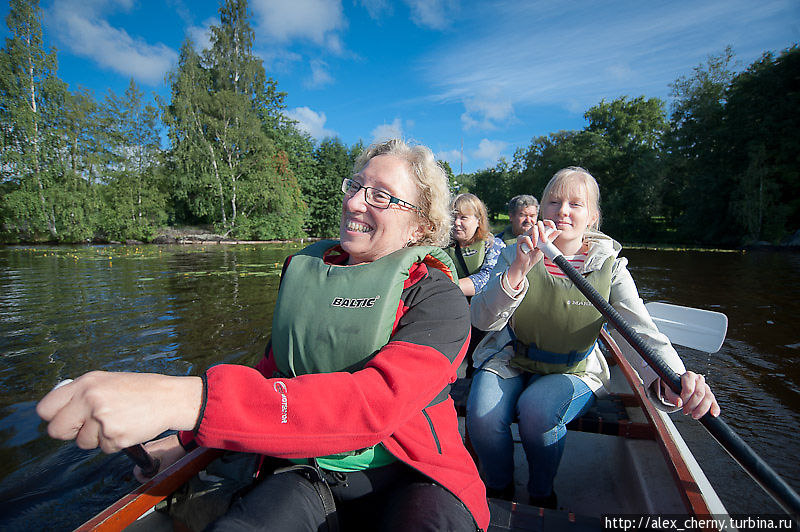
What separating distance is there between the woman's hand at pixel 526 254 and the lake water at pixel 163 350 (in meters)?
2.26

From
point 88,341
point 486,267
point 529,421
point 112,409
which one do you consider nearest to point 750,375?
point 486,267

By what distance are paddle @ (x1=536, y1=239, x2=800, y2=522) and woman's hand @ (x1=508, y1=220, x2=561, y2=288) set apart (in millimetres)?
31

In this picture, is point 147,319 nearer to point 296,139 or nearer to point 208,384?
point 208,384

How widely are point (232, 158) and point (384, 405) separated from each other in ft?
92.6

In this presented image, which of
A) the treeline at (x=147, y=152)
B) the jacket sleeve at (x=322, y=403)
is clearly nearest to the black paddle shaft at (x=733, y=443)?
the jacket sleeve at (x=322, y=403)

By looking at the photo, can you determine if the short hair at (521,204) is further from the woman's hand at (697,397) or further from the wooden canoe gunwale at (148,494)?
the wooden canoe gunwale at (148,494)

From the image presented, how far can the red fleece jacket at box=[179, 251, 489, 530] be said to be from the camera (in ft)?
2.97

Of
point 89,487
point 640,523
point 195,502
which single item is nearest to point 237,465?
point 195,502

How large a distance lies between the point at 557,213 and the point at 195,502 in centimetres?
199

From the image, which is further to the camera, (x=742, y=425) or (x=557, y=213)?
(x=742, y=425)

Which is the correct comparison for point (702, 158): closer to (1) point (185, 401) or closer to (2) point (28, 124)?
(1) point (185, 401)

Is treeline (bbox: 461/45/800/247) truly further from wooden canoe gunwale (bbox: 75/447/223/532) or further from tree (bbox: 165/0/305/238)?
wooden canoe gunwale (bbox: 75/447/223/532)

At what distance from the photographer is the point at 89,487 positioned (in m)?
2.52

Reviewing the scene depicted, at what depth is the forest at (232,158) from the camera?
2000cm
